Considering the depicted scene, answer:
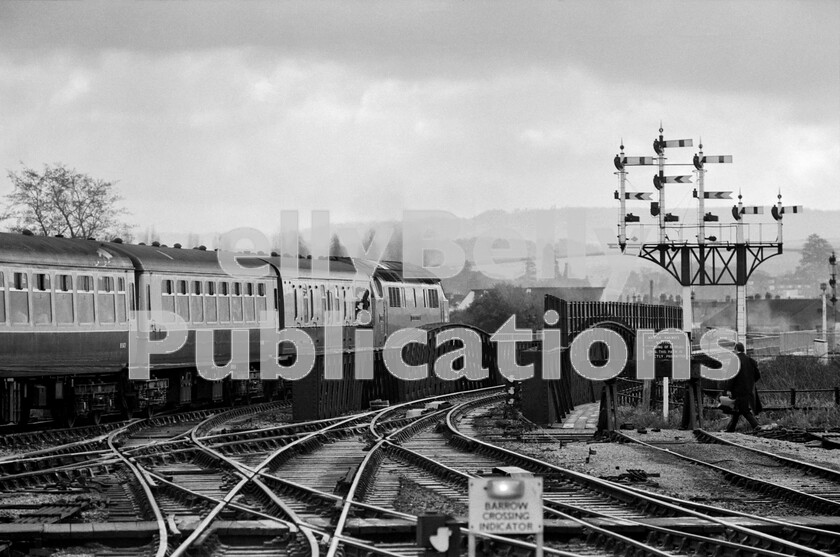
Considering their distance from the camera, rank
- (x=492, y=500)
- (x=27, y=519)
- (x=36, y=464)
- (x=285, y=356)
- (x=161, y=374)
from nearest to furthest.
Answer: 1. (x=492, y=500)
2. (x=27, y=519)
3. (x=36, y=464)
4. (x=161, y=374)
5. (x=285, y=356)

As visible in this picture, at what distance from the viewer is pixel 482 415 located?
93.9ft

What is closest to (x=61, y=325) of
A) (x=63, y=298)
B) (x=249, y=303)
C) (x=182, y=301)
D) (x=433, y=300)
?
(x=63, y=298)

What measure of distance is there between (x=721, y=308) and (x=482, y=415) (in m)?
122

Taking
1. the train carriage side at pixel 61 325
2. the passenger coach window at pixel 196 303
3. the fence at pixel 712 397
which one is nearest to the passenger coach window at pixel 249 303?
the passenger coach window at pixel 196 303

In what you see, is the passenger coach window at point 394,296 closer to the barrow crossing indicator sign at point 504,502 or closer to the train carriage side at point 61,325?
the train carriage side at point 61,325

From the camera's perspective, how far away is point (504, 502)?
7516 millimetres

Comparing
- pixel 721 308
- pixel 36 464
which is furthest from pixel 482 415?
pixel 721 308

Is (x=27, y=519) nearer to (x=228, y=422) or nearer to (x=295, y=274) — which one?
(x=228, y=422)

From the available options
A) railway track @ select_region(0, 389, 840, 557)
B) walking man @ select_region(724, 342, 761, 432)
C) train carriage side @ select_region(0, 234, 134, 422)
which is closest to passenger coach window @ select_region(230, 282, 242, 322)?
train carriage side @ select_region(0, 234, 134, 422)

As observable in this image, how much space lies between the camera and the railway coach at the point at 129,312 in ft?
73.3

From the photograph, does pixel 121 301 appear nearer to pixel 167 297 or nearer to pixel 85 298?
pixel 85 298

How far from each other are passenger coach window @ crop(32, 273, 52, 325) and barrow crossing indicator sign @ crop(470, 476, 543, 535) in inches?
644

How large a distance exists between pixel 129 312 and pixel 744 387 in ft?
38.2

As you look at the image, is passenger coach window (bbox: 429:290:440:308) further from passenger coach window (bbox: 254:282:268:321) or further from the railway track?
the railway track
